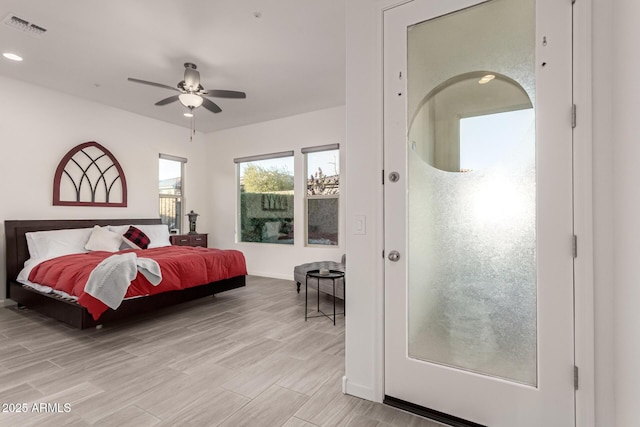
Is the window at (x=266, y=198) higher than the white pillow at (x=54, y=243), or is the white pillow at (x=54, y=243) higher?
the window at (x=266, y=198)

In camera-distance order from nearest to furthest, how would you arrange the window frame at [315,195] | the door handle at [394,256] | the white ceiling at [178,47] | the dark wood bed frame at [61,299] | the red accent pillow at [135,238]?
1. the door handle at [394,256]
2. the white ceiling at [178,47]
3. the dark wood bed frame at [61,299]
4. the red accent pillow at [135,238]
5. the window frame at [315,195]

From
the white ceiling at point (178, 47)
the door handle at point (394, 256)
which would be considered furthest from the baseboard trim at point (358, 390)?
the white ceiling at point (178, 47)

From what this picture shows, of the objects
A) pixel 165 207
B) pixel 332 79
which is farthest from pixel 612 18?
pixel 165 207

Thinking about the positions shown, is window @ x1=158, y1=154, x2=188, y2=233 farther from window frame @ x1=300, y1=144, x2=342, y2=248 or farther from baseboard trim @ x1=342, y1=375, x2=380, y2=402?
baseboard trim @ x1=342, y1=375, x2=380, y2=402

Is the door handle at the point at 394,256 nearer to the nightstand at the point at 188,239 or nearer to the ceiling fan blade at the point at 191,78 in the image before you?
the ceiling fan blade at the point at 191,78

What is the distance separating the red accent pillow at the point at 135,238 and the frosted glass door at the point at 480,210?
13.9 feet

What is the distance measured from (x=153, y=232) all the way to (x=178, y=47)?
3017mm

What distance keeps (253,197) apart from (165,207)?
1.66 meters

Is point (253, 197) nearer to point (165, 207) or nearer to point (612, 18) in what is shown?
point (165, 207)

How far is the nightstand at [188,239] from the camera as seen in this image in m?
5.72

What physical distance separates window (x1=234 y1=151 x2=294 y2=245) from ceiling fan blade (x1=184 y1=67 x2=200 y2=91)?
2.30 meters

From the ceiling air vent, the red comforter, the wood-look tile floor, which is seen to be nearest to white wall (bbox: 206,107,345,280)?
the red comforter

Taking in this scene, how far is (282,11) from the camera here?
2805 mm

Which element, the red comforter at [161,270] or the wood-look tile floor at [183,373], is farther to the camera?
the red comforter at [161,270]
